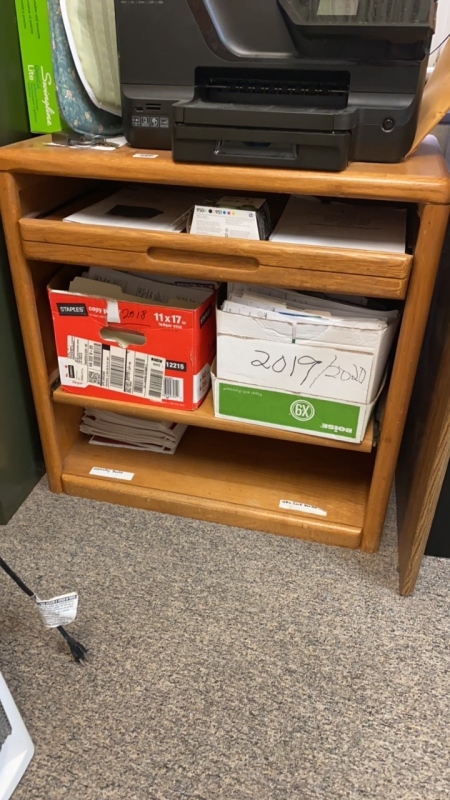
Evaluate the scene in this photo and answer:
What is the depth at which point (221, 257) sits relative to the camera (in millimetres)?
869

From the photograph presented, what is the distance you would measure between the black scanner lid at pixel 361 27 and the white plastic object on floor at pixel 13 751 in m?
0.87

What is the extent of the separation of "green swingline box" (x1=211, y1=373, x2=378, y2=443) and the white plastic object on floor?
1.65 feet

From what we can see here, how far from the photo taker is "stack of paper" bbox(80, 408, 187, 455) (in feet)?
3.93

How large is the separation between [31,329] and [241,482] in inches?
18.1

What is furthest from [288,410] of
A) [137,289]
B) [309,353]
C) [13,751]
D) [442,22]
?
[442,22]

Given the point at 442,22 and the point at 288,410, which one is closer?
the point at 288,410

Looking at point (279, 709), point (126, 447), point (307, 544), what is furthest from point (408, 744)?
point (126, 447)

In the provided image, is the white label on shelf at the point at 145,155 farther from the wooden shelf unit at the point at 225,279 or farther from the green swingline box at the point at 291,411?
the green swingline box at the point at 291,411

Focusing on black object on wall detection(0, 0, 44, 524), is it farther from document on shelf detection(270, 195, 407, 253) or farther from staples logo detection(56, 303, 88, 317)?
document on shelf detection(270, 195, 407, 253)

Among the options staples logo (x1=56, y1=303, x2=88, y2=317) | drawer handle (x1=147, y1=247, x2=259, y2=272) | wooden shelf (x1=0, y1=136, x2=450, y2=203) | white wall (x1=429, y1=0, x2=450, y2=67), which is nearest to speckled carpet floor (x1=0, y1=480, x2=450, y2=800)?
staples logo (x1=56, y1=303, x2=88, y2=317)

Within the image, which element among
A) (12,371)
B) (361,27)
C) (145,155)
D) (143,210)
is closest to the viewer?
(361,27)

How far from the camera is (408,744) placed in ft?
2.56

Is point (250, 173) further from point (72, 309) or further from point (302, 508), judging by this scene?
point (302, 508)

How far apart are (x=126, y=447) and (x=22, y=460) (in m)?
0.20
